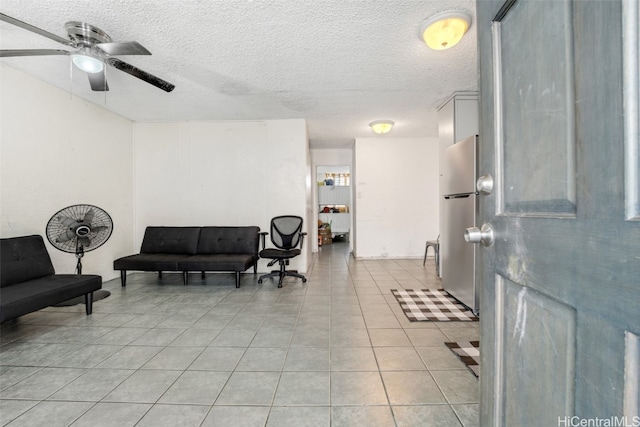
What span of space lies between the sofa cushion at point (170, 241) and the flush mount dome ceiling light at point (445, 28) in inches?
159

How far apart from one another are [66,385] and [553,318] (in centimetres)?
255

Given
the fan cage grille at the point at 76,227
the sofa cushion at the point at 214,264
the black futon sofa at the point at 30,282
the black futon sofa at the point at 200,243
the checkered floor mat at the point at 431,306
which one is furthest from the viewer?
the black futon sofa at the point at 200,243

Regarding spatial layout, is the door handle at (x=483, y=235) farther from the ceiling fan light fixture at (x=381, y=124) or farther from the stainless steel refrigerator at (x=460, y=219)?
the ceiling fan light fixture at (x=381, y=124)

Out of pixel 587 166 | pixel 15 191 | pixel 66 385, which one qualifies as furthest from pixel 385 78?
pixel 15 191

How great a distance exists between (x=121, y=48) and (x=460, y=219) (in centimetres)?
353

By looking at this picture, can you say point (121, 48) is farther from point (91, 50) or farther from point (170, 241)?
point (170, 241)

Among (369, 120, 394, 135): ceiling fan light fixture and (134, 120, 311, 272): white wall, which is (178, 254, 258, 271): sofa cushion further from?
(369, 120, 394, 135): ceiling fan light fixture

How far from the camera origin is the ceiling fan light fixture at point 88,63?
7.44ft

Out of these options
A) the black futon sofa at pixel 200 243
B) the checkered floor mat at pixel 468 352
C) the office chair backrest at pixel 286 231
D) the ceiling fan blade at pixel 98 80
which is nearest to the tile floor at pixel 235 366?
the checkered floor mat at pixel 468 352

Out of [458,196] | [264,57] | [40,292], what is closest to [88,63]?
[264,57]

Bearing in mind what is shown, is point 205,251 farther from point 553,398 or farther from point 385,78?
point 553,398

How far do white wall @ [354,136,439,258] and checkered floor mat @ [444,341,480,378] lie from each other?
3.87m

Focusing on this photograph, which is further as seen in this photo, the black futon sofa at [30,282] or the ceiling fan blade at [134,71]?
the ceiling fan blade at [134,71]

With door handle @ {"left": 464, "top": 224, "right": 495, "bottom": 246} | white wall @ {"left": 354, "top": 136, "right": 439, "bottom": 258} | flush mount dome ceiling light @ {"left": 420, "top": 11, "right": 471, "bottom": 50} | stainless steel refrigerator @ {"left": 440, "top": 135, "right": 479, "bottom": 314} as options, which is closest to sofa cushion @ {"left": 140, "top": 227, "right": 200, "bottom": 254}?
white wall @ {"left": 354, "top": 136, "right": 439, "bottom": 258}
